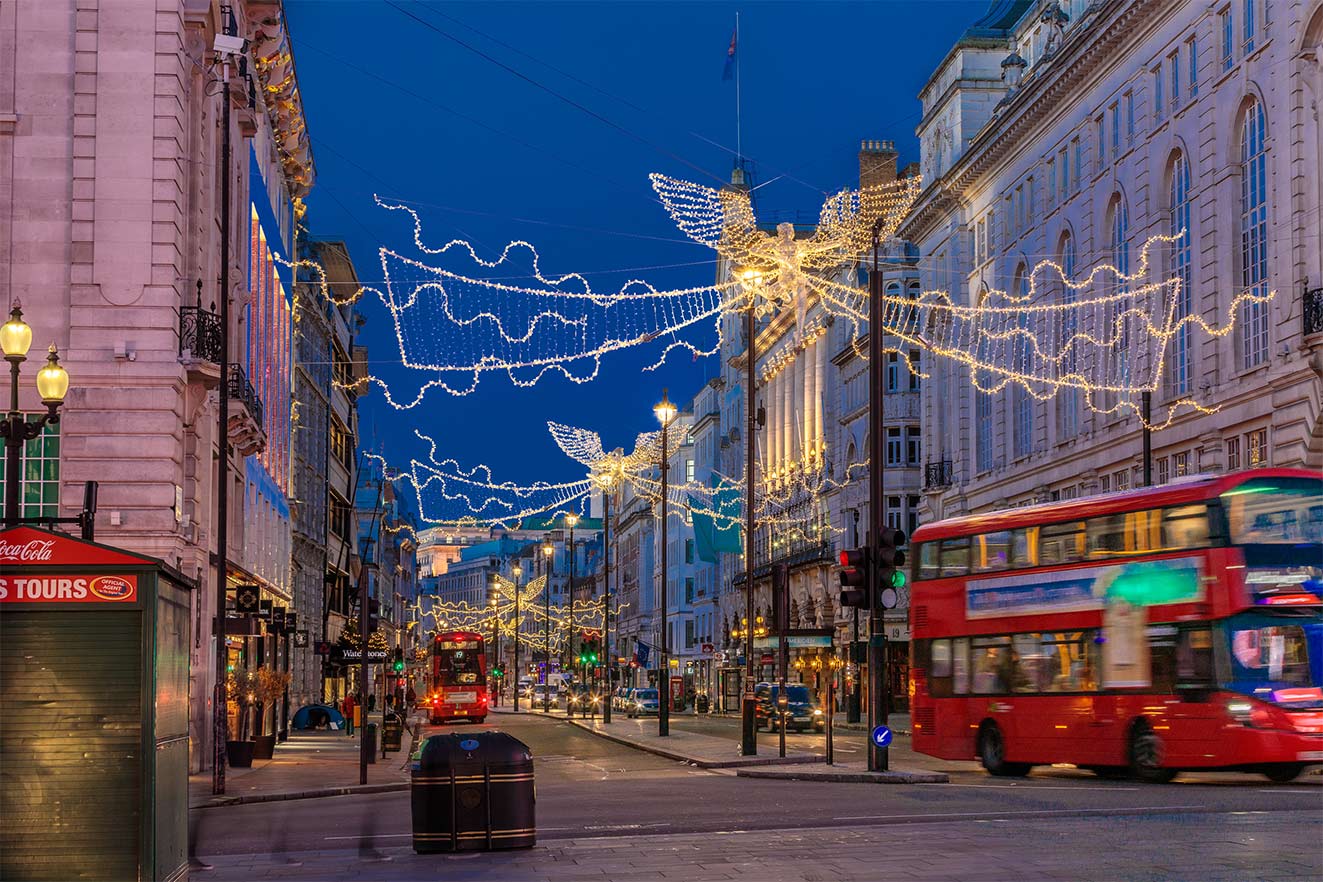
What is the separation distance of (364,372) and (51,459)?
252 ft

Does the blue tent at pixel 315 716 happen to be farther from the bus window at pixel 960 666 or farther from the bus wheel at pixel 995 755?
the bus wheel at pixel 995 755

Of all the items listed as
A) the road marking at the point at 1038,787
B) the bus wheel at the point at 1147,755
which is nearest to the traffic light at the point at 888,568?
the road marking at the point at 1038,787

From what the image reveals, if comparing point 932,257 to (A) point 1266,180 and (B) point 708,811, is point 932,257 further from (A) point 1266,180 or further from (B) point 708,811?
(B) point 708,811

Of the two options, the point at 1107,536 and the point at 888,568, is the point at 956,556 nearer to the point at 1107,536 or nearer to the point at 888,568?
the point at 888,568

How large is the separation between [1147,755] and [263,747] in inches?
867

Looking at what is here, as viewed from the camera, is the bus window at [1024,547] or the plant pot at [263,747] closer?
the bus window at [1024,547]

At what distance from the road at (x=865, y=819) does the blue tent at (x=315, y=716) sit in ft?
114

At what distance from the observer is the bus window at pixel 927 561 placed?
108ft

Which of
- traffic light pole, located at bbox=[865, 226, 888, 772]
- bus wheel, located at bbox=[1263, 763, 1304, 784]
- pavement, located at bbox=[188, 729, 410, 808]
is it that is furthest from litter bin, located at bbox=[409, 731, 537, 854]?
bus wheel, located at bbox=[1263, 763, 1304, 784]

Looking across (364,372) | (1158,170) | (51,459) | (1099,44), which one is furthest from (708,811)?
(364,372)

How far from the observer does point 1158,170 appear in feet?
170

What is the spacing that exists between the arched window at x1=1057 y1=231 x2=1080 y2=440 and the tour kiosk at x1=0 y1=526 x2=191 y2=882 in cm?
5056

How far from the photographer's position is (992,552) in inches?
1224

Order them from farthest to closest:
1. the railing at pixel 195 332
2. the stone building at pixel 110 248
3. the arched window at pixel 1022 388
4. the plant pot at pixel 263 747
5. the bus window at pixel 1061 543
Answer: the arched window at pixel 1022 388, the plant pot at pixel 263 747, the railing at pixel 195 332, the stone building at pixel 110 248, the bus window at pixel 1061 543
